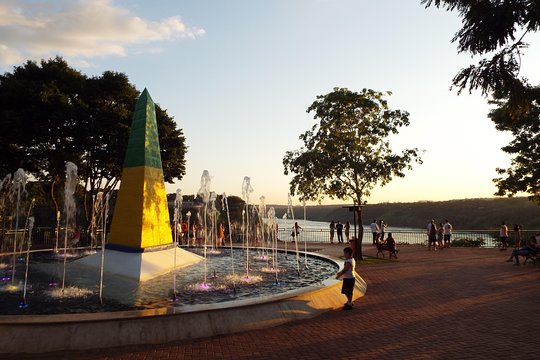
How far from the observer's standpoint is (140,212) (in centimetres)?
1427

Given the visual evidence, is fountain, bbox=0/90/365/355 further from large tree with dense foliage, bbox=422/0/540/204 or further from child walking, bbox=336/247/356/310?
large tree with dense foliage, bbox=422/0/540/204

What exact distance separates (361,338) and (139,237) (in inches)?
372

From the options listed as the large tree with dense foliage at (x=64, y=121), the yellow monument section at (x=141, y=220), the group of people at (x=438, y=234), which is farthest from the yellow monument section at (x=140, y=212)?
the group of people at (x=438, y=234)

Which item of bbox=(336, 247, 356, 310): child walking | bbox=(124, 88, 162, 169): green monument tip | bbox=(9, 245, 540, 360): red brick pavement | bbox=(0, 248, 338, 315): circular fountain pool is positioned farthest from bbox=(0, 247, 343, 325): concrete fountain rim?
bbox=(124, 88, 162, 169): green monument tip

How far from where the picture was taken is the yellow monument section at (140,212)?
14219 mm

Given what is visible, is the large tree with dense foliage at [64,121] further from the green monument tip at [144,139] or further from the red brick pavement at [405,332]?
the red brick pavement at [405,332]

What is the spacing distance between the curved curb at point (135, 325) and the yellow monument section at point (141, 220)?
588 centimetres

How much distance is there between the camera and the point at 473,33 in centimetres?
1032

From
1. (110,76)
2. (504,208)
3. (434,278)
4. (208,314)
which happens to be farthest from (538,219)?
(208,314)

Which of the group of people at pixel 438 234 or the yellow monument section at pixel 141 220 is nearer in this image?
the yellow monument section at pixel 141 220

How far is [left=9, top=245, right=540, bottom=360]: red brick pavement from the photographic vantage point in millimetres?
6359

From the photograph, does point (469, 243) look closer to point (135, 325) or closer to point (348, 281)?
point (348, 281)

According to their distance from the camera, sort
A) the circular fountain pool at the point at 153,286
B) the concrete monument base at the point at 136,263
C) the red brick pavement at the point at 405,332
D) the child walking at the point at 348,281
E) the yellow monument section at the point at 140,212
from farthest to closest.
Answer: the yellow monument section at the point at 140,212 < the concrete monument base at the point at 136,263 < the child walking at the point at 348,281 < the circular fountain pool at the point at 153,286 < the red brick pavement at the point at 405,332

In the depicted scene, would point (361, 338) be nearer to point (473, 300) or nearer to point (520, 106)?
point (473, 300)
